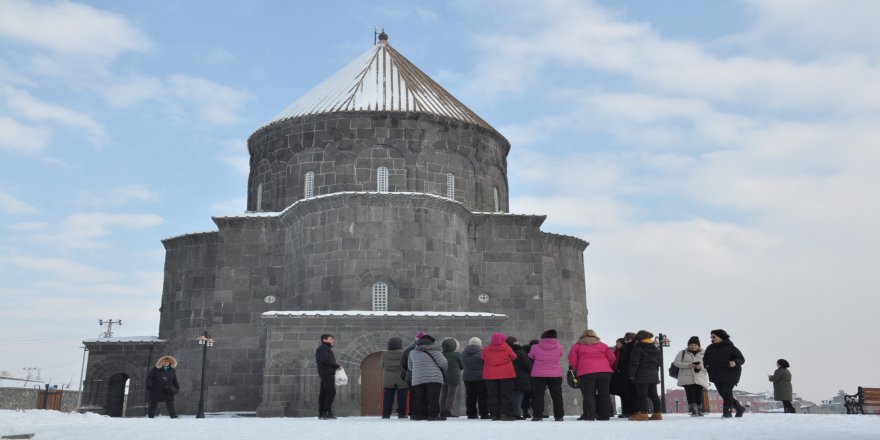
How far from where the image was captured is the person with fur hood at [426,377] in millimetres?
14203

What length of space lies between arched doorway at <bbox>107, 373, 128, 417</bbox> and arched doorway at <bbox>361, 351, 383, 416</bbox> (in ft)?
43.7

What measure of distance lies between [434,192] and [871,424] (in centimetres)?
1992

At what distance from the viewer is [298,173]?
31016 mm

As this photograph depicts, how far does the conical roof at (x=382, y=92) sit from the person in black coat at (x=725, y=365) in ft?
60.9

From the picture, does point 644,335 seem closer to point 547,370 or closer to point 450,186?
point 547,370

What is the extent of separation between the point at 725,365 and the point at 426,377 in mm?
5208

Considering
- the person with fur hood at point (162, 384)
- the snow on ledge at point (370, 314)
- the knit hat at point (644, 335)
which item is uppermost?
the snow on ledge at point (370, 314)

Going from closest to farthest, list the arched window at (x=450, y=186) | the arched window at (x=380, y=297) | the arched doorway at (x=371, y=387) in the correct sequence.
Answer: the arched doorway at (x=371, y=387), the arched window at (x=380, y=297), the arched window at (x=450, y=186)

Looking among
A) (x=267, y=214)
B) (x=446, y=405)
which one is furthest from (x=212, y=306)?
(x=446, y=405)

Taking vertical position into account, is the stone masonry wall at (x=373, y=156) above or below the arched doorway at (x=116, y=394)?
above

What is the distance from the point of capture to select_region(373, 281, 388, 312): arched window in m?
Answer: 26.2

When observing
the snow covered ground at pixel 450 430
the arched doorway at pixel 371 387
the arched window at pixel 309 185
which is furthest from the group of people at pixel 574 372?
the arched window at pixel 309 185

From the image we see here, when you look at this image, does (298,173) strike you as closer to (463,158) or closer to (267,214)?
(267,214)

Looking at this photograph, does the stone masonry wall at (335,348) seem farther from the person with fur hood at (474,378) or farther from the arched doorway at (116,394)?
the arched doorway at (116,394)
